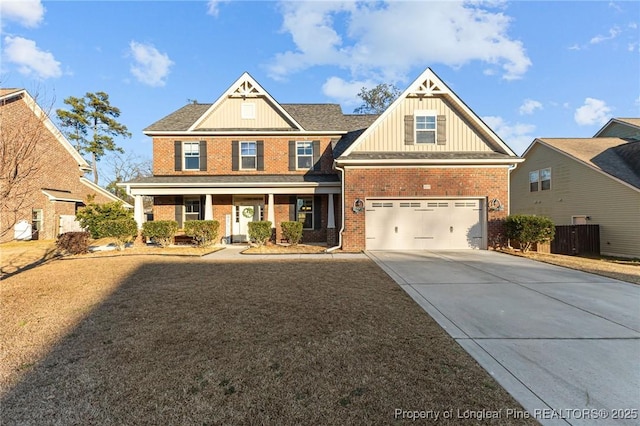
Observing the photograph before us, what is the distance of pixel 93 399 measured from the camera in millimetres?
2586

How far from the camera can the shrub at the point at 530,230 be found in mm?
11203

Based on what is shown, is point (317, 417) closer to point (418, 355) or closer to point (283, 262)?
point (418, 355)

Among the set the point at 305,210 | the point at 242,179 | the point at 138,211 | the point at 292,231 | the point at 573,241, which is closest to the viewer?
the point at 292,231

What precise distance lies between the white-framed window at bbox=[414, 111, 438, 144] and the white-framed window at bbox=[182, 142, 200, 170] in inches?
439

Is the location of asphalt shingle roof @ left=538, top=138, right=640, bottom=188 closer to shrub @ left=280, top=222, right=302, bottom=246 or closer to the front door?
shrub @ left=280, top=222, right=302, bottom=246

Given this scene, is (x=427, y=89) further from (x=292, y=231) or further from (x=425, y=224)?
(x=292, y=231)

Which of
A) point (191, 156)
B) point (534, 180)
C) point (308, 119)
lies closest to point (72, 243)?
point (191, 156)

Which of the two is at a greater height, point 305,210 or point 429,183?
point 429,183

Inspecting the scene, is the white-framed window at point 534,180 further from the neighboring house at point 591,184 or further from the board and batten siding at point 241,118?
the board and batten siding at point 241,118

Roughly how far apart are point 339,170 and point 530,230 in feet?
26.4

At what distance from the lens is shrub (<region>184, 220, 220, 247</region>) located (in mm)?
12508

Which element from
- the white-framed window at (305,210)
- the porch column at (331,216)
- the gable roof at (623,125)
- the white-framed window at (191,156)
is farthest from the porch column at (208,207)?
the gable roof at (623,125)

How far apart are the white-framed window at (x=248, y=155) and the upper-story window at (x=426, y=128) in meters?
8.25

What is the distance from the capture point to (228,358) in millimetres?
3299
